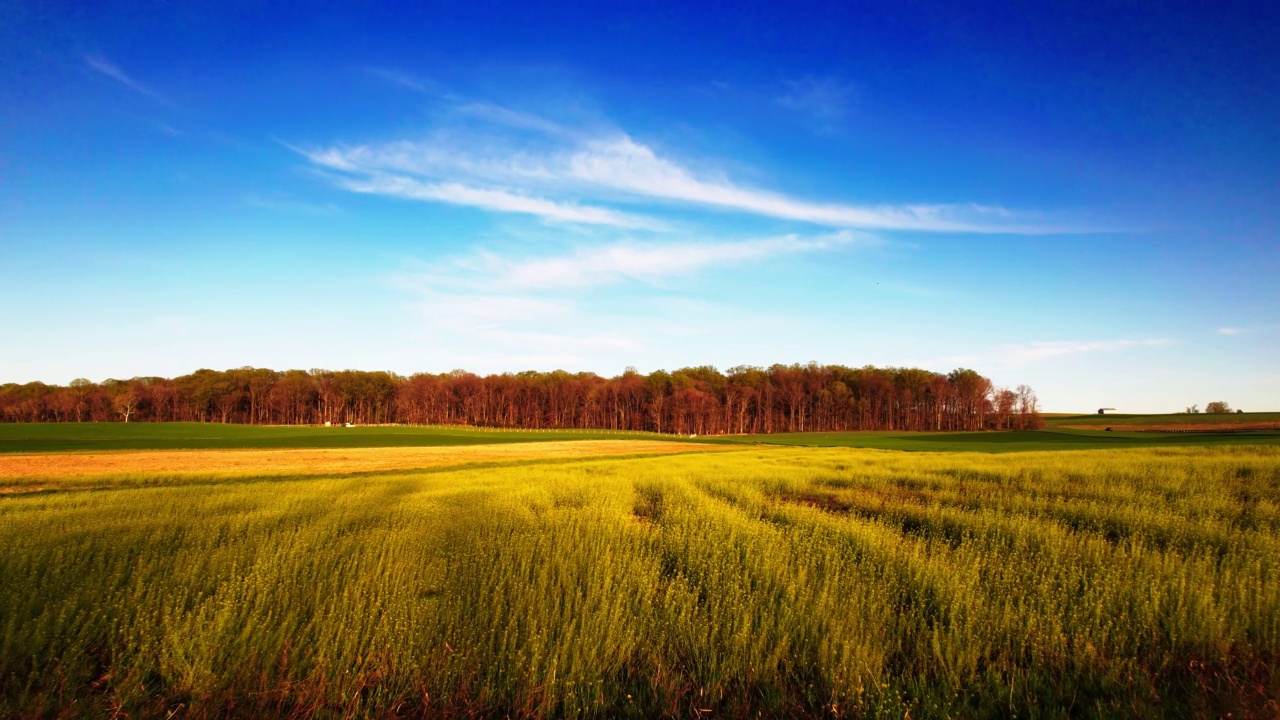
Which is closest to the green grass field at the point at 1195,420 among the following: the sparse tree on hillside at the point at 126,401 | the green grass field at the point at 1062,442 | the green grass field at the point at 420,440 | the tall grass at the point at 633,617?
the green grass field at the point at 420,440

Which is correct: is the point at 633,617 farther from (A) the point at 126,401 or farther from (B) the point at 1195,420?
(A) the point at 126,401

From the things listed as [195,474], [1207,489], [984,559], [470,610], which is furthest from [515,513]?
[195,474]

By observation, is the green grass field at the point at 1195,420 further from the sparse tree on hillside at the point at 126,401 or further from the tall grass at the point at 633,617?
the sparse tree on hillside at the point at 126,401

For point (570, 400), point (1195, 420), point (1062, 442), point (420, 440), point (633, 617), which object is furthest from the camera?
point (570, 400)

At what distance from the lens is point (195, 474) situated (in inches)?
1013

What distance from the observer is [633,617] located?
6.17 m

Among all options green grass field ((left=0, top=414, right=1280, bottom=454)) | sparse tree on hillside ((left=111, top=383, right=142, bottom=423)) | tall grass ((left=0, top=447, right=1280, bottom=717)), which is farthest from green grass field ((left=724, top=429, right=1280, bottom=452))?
sparse tree on hillside ((left=111, top=383, right=142, bottom=423))

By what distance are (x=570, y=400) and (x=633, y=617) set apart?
140 meters

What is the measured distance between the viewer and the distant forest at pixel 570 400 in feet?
444

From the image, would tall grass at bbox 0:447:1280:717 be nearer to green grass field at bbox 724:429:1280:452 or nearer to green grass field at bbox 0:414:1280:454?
green grass field at bbox 724:429:1280:452

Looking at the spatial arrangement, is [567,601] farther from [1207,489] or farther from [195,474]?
[195,474]

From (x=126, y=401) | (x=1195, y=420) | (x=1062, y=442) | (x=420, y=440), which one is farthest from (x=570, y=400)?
(x=1195, y=420)

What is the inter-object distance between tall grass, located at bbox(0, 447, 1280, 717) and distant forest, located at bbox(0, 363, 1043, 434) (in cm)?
11942

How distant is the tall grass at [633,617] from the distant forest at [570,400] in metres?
119
